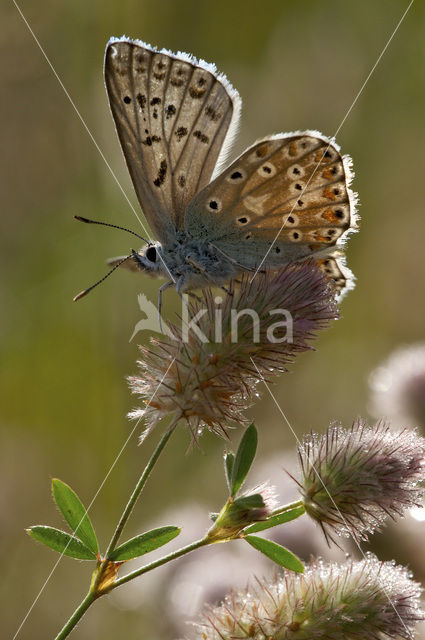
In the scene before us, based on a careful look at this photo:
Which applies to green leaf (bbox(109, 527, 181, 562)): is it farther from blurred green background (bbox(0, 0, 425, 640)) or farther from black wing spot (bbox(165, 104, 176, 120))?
blurred green background (bbox(0, 0, 425, 640))

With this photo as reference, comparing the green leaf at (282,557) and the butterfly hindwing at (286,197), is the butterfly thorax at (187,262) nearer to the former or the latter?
the butterfly hindwing at (286,197)

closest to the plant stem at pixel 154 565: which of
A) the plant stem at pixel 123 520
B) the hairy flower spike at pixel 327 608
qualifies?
the plant stem at pixel 123 520

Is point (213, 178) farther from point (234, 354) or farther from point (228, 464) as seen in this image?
point (228, 464)

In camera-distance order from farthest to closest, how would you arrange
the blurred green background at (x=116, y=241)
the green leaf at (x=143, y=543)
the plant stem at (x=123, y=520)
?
the blurred green background at (x=116, y=241) → the green leaf at (x=143, y=543) → the plant stem at (x=123, y=520)

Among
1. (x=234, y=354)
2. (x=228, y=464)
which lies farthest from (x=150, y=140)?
(x=228, y=464)

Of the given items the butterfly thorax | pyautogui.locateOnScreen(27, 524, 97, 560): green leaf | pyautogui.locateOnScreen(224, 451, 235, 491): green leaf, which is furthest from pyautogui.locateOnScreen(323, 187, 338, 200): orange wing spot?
pyautogui.locateOnScreen(27, 524, 97, 560): green leaf
